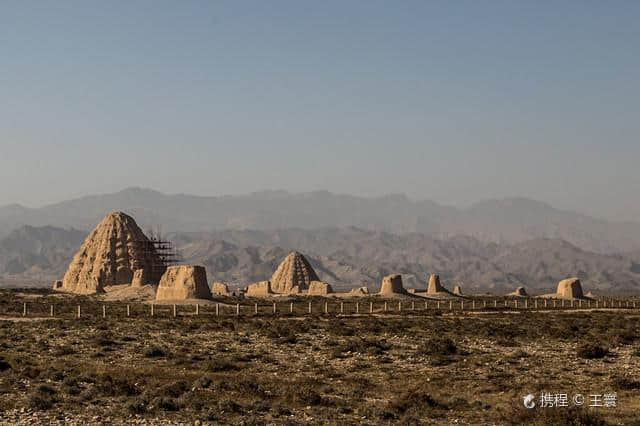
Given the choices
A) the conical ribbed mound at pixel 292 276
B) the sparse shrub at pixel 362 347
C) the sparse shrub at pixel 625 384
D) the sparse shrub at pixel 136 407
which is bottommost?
the sparse shrub at pixel 136 407

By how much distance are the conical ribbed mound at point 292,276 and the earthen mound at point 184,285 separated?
3791 cm

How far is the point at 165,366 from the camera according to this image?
2564 cm

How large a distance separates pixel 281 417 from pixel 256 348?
13.3 metres

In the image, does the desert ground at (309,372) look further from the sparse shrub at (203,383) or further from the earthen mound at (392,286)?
the earthen mound at (392,286)

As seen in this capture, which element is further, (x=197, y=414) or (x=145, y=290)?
(x=145, y=290)

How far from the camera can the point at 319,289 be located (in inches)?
3691

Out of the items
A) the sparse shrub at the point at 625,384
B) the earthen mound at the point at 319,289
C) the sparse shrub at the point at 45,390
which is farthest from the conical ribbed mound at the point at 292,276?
the sparse shrub at the point at 45,390

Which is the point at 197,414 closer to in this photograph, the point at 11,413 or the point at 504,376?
the point at 11,413

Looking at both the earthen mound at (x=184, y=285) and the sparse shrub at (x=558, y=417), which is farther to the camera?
the earthen mound at (x=184, y=285)

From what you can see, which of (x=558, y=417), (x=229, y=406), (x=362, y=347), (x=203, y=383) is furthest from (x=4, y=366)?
(x=558, y=417)

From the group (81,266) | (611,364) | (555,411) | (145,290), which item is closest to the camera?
(555,411)

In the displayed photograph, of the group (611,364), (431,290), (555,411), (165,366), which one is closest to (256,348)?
(165,366)

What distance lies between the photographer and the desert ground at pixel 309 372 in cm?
1742

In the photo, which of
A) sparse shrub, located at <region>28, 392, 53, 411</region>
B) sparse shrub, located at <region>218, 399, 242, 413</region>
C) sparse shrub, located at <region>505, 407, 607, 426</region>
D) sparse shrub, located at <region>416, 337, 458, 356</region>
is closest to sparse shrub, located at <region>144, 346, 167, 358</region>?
sparse shrub, located at <region>416, 337, 458, 356</region>
